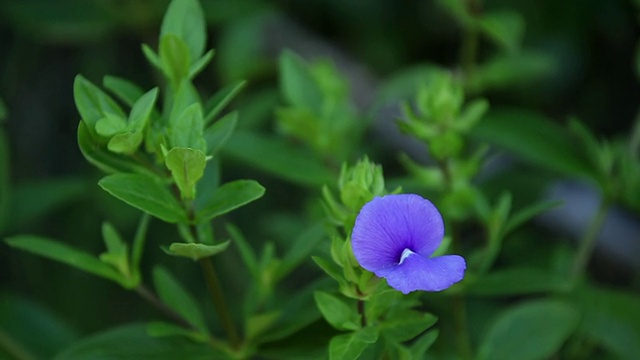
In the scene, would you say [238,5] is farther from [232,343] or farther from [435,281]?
[435,281]

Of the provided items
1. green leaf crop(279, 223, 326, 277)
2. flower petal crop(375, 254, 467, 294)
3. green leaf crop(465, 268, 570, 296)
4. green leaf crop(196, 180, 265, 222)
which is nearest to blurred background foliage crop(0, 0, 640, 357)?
green leaf crop(465, 268, 570, 296)

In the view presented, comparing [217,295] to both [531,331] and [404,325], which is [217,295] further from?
[531,331]

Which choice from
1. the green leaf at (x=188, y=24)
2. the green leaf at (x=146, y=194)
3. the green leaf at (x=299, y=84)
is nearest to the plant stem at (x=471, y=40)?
the green leaf at (x=299, y=84)

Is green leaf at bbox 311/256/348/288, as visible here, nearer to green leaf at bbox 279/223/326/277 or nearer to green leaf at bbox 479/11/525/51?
green leaf at bbox 279/223/326/277

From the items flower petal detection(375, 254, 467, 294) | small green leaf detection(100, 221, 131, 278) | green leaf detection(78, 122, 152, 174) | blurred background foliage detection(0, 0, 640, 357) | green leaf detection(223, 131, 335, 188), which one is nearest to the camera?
flower petal detection(375, 254, 467, 294)

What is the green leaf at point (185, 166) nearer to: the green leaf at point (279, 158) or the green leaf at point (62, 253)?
the green leaf at point (62, 253)

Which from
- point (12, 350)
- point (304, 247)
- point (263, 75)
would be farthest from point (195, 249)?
point (263, 75)
